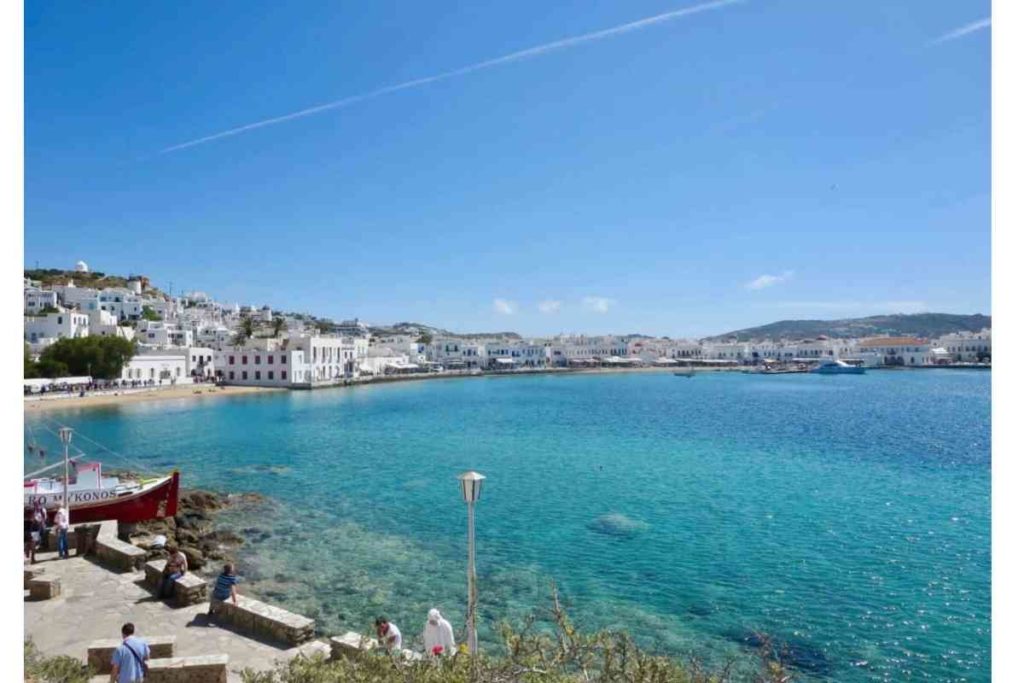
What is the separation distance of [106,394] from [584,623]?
43553 millimetres

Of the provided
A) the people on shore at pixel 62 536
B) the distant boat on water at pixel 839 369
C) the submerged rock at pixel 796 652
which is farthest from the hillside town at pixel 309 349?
the people on shore at pixel 62 536

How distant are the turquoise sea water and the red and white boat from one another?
1487 millimetres

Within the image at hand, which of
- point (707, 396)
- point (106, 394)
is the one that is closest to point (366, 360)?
point (106, 394)

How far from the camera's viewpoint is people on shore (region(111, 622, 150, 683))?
15.3 ft

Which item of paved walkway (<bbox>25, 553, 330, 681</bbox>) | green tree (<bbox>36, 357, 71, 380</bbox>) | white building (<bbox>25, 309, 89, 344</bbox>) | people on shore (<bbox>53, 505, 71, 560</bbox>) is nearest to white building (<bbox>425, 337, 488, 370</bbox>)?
white building (<bbox>25, 309, 89, 344</bbox>)

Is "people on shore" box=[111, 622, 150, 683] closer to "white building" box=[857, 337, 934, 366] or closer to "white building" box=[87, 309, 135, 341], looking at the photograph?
"white building" box=[87, 309, 135, 341]

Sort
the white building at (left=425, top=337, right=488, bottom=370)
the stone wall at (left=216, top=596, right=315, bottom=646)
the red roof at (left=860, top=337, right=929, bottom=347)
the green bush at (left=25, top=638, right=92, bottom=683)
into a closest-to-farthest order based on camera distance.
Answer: the green bush at (left=25, top=638, right=92, bottom=683) → the stone wall at (left=216, top=596, right=315, bottom=646) → the white building at (left=425, top=337, right=488, bottom=370) → the red roof at (left=860, top=337, right=929, bottom=347)

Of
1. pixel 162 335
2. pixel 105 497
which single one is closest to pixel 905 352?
pixel 162 335

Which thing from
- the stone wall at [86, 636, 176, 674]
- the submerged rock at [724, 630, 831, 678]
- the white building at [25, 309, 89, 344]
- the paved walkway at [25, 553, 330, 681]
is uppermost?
the white building at [25, 309, 89, 344]

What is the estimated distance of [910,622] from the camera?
8297 millimetres

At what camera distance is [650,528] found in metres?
12.5

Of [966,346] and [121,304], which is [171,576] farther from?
[966,346]
